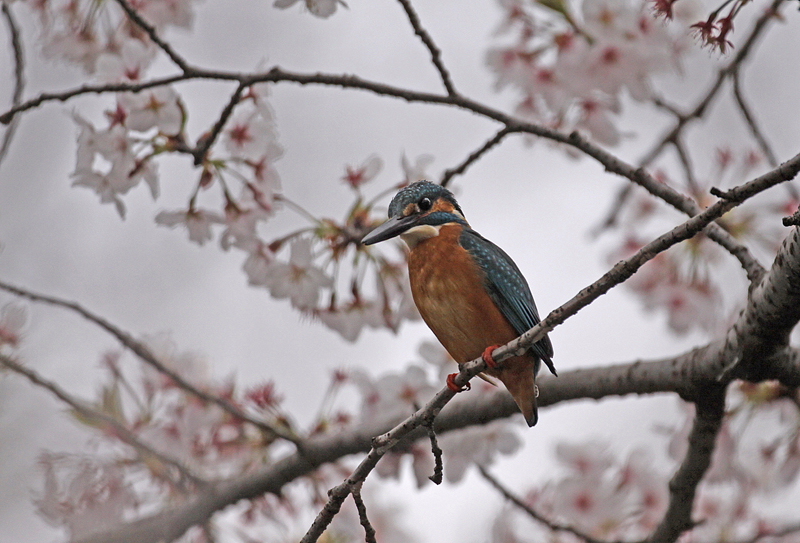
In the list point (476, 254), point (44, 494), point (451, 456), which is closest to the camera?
point (476, 254)

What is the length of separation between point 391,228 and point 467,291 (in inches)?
11.4

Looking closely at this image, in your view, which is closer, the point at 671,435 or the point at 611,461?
the point at 671,435

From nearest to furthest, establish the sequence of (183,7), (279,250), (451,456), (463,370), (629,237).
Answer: (463,370)
(279,250)
(183,7)
(451,456)
(629,237)

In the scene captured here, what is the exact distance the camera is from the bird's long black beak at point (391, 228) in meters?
1.68

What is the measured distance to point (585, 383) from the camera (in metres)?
2.41

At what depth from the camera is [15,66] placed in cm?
276

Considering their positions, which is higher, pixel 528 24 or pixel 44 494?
pixel 528 24

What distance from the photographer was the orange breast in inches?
75.9

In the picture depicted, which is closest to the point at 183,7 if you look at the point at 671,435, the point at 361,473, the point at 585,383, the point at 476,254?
the point at 476,254

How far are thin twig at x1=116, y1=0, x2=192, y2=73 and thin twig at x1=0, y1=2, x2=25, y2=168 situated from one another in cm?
49

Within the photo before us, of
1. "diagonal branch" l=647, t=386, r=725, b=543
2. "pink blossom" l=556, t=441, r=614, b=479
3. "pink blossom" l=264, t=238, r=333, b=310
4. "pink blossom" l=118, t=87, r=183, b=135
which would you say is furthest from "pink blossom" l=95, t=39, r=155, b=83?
"pink blossom" l=556, t=441, r=614, b=479

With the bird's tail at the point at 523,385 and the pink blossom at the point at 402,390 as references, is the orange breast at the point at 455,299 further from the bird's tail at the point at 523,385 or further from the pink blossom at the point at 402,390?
the pink blossom at the point at 402,390

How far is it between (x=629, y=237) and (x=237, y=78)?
2.52m

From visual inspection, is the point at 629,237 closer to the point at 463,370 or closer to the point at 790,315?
the point at 790,315
